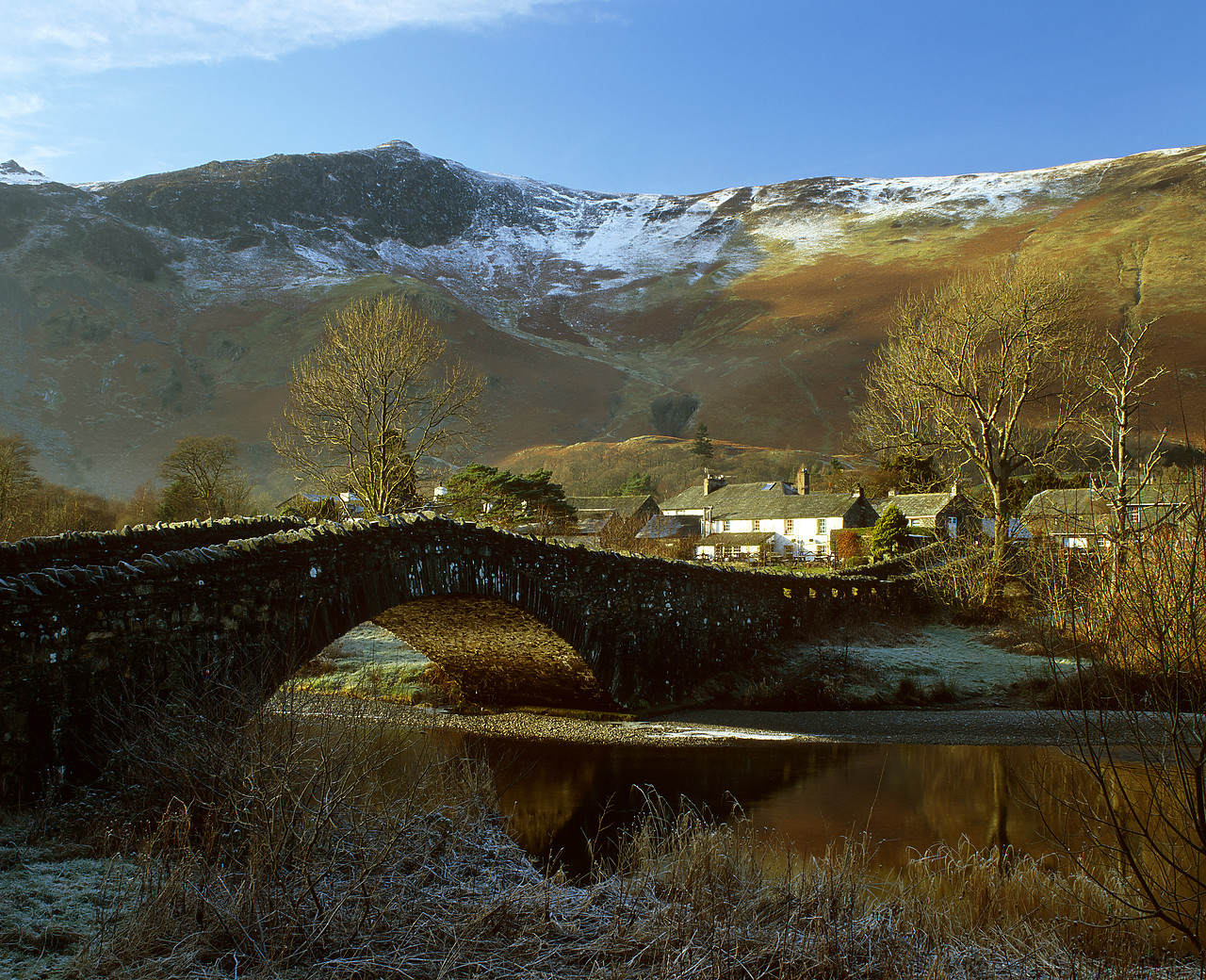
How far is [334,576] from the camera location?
11.4 metres

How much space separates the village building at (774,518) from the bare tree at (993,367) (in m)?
23.6

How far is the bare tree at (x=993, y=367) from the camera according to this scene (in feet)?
85.6

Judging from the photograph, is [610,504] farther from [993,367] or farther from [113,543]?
[113,543]

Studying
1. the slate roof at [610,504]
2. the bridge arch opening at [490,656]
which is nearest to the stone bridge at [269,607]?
the bridge arch opening at [490,656]

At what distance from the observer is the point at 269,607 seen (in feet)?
32.9

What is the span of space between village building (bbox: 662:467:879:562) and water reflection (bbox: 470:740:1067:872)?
1456 inches

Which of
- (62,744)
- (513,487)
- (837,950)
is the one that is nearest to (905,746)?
(837,950)

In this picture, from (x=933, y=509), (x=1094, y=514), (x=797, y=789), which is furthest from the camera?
(x=933, y=509)

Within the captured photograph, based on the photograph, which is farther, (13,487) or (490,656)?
(13,487)

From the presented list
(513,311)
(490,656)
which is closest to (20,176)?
(513,311)

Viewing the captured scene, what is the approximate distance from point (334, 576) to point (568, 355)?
510 feet

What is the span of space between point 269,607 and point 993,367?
946 inches

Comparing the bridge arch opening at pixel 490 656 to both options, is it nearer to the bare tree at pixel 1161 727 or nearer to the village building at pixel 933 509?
the bare tree at pixel 1161 727

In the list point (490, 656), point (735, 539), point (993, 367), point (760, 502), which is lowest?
point (735, 539)
